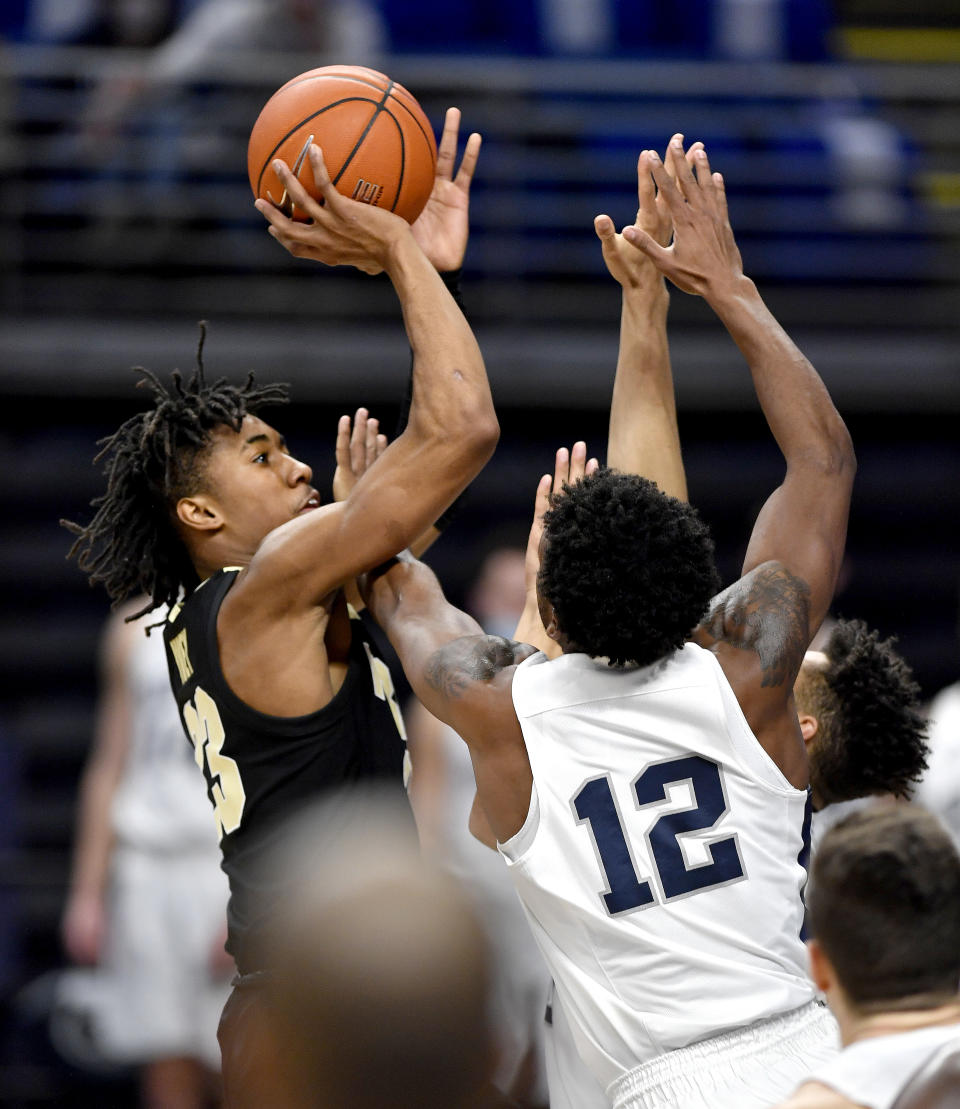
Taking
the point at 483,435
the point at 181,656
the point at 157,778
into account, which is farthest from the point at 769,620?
the point at 157,778

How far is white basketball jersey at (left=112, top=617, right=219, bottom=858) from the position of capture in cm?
646

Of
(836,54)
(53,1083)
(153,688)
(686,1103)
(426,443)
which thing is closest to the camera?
(686,1103)

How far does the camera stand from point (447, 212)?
3951 millimetres

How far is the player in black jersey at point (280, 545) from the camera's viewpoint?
340cm

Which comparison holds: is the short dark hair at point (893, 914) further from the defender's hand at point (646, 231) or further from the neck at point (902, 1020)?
the defender's hand at point (646, 231)

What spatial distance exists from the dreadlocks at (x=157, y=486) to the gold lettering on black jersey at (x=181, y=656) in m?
0.20

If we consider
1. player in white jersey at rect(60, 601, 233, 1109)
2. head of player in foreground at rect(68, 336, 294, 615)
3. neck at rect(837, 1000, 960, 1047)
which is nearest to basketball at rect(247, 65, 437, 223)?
head of player in foreground at rect(68, 336, 294, 615)

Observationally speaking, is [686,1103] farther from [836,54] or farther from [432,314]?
[836,54]

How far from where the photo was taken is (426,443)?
3400mm

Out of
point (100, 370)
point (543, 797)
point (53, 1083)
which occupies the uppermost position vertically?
point (100, 370)

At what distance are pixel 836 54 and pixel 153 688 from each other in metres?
6.30

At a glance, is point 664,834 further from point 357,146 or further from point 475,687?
point 357,146

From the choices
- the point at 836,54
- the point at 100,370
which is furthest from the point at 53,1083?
the point at 836,54

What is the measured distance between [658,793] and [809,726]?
76cm
